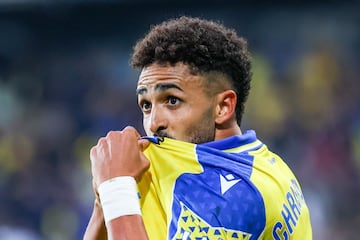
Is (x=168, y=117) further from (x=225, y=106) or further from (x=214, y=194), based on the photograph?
(x=214, y=194)

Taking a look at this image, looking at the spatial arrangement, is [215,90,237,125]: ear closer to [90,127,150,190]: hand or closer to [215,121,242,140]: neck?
[215,121,242,140]: neck

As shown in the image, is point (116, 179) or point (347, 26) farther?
point (347, 26)

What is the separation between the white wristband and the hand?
25 millimetres

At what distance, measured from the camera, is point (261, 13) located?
31.9 ft

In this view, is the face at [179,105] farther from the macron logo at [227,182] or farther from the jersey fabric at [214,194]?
the macron logo at [227,182]

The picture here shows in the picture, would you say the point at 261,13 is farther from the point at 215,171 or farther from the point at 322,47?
the point at 215,171

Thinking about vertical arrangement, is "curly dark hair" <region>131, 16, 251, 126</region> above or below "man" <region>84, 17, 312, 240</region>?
above

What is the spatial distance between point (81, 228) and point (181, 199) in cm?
598

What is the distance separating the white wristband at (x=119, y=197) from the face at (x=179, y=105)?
0.82 feet

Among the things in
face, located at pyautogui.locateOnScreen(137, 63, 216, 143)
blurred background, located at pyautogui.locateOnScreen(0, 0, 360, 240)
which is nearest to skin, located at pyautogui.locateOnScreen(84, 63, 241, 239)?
face, located at pyautogui.locateOnScreen(137, 63, 216, 143)

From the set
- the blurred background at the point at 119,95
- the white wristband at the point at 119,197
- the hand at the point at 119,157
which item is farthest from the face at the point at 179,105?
the blurred background at the point at 119,95

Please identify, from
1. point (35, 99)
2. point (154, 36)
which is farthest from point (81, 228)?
point (154, 36)

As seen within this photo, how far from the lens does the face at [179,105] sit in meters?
2.87

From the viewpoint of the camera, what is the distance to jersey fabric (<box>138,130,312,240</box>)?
2.68 meters
